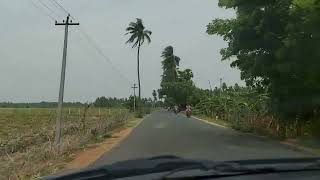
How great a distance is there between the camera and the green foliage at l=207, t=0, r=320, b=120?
69.2 ft

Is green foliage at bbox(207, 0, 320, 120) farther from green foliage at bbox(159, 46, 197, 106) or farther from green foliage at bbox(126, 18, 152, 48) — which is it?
green foliage at bbox(159, 46, 197, 106)

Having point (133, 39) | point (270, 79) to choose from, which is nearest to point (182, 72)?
point (133, 39)

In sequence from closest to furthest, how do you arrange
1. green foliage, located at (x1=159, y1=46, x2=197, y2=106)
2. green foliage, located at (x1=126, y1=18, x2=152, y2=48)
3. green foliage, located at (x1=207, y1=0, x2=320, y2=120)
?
green foliage, located at (x1=207, y1=0, x2=320, y2=120) → green foliage, located at (x1=126, y1=18, x2=152, y2=48) → green foliage, located at (x1=159, y1=46, x2=197, y2=106)

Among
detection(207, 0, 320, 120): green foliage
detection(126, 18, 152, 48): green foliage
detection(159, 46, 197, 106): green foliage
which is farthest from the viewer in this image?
detection(159, 46, 197, 106): green foliage

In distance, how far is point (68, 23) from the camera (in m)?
22.6

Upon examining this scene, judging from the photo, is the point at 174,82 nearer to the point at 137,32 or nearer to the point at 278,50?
the point at 137,32

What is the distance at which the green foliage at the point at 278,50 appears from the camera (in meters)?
21.1

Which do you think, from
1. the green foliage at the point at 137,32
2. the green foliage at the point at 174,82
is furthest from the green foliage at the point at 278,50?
the green foliage at the point at 174,82

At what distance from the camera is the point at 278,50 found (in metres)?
23.4

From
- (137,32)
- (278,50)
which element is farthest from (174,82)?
(278,50)

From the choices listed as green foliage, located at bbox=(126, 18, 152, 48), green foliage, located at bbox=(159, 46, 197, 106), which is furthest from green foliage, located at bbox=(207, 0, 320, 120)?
green foliage, located at bbox=(159, 46, 197, 106)

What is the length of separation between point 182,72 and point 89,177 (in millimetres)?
116444

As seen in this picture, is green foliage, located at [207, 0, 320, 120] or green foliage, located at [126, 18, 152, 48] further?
green foliage, located at [126, 18, 152, 48]

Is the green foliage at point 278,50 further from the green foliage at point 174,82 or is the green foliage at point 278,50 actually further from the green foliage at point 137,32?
the green foliage at point 174,82
